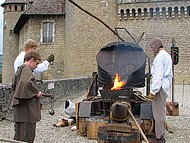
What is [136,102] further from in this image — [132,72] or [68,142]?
[68,142]

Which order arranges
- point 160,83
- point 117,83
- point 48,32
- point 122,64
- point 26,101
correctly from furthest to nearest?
point 48,32 < point 122,64 < point 117,83 < point 160,83 < point 26,101

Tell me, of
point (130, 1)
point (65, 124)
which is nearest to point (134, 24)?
point (130, 1)

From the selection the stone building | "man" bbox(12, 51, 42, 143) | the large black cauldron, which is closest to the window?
the stone building

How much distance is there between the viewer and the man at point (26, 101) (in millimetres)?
4262

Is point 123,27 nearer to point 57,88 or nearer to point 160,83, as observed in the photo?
point 57,88

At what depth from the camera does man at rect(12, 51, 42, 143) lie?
14.0ft

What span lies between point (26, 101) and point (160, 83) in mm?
2149

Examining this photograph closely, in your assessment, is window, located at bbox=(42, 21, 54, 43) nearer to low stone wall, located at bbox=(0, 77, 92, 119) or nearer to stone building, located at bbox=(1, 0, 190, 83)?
stone building, located at bbox=(1, 0, 190, 83)

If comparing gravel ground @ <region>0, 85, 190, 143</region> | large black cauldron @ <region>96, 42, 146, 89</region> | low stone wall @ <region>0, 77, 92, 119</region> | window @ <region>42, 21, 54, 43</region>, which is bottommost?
gravel ground @ <region>0, 85, 190, 143</region>

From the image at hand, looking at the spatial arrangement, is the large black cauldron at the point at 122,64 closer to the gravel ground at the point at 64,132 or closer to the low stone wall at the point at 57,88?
the gravel ground at the point at 64,132

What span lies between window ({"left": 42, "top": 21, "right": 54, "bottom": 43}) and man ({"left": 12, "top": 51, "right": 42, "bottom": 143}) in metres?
24.8

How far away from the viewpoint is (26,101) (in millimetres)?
4312

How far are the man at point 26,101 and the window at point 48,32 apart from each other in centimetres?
2476

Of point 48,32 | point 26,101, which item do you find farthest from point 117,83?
point 48,32
